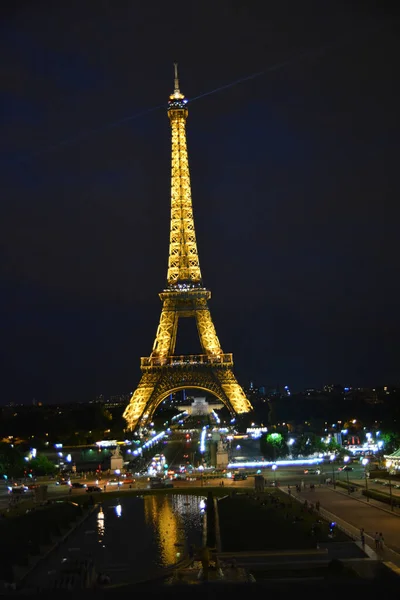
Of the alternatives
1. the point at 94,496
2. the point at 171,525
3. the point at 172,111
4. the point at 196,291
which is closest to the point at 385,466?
the point at 94,496

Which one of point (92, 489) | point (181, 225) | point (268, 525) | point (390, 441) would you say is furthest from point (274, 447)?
point (268, 525)

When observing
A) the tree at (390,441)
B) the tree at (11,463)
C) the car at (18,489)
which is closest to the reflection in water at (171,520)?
the car at (18,489)

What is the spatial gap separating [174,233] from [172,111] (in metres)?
10.8

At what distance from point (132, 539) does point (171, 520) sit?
4.59 metres

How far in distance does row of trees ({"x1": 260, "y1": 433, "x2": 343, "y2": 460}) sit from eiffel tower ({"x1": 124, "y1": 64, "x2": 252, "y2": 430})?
852 cm

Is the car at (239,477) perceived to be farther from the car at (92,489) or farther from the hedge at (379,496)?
the hedge at (379,496)

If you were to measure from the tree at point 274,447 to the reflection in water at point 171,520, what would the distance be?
19359 millimetres

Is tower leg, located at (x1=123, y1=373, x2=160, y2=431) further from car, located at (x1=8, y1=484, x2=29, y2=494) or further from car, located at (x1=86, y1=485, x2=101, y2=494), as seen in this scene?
car, located at (x1=86, y1=485, x2=101, y2=494)

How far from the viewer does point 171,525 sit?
3186 cm

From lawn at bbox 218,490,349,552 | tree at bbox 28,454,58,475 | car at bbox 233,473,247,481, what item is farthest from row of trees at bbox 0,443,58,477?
lawn at bbox 218,490,349,552

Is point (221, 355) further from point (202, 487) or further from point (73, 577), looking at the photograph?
point (73, 577)

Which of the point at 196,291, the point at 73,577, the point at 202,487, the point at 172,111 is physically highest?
the point at 172,111

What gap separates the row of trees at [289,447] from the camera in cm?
6103

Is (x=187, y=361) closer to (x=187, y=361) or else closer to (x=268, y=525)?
(x=187, y=361)
